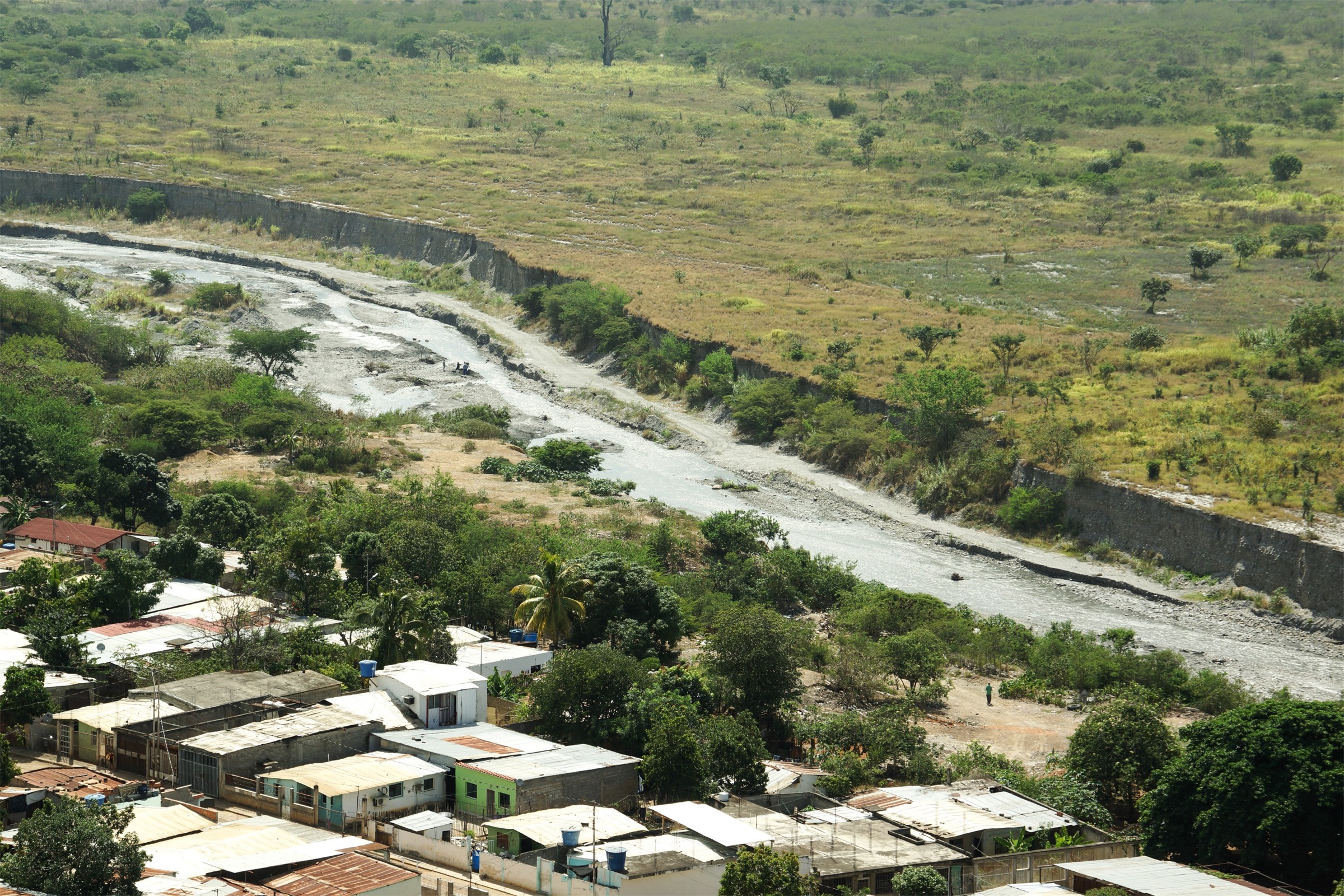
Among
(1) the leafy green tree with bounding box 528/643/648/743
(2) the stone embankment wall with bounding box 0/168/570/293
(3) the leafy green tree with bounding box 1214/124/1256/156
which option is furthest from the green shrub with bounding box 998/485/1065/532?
(3) the leafy green tree with bounding box 1214/124/1256/156

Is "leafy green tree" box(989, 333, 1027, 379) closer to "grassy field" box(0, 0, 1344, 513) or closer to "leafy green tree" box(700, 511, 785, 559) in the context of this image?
"grassy field" box(0, 0, 1344, 513)

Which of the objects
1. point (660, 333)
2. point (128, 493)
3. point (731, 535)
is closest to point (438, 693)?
point (731, 535)

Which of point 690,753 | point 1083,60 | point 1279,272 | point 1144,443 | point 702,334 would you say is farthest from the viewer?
point 1083,60

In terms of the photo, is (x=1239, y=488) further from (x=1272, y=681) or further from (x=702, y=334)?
(x=702, y=334)

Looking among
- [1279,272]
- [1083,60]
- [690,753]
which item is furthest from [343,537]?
[1083,60]

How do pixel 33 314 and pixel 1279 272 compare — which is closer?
pixel 33 314

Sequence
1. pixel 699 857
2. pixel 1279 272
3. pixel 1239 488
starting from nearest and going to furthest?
pixel 699 857
pixel 1239 488
pixel 1279 272

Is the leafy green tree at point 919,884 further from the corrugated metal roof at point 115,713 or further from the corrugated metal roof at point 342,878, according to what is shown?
the corrugated metal roof at point 115,713
